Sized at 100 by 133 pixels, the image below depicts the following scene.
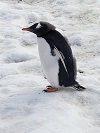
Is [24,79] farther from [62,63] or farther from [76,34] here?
[76,34]

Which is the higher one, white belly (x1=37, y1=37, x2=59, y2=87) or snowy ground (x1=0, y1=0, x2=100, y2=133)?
white belly (x1=37, y1=37, x2=59, y2=87)

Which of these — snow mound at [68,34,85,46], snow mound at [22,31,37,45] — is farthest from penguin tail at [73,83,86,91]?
snow mound at [22,31,37,45]

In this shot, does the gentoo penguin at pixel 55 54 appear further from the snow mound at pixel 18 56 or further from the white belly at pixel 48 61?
the snow mound at pixel 18 56

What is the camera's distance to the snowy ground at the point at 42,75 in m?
3.11

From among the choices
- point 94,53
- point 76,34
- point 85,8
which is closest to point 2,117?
point 94,53

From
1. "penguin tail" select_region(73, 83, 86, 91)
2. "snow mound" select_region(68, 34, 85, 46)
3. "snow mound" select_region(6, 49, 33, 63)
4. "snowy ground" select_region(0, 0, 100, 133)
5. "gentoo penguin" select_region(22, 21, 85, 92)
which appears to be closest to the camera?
"snowy ground" select_region(0, 0, 100, 133)

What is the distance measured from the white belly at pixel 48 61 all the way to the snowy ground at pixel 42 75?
0.20 m

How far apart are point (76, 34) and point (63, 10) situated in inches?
44.8

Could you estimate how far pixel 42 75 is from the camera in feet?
14.1

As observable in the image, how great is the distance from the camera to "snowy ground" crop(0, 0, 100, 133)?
3.11 meters

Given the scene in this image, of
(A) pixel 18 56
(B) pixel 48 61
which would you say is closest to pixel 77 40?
(A) pixel 18 56

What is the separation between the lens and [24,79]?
4.13 metres

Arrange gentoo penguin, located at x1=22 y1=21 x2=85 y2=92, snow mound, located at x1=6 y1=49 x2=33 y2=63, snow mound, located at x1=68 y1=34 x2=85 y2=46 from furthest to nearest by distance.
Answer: snow mound, located at x1=68 y1=34 x2=85 y2=46 → snow mound, located at x1=6 y1=49 x2=33 y2=63 → gentoo penguin, located at x1=22 y1=21 x2=85 y2=92

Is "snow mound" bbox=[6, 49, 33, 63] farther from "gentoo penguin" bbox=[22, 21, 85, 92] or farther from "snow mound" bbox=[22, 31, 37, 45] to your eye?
"gentoo penguin" bbox=[22, 21, 85, 92]
